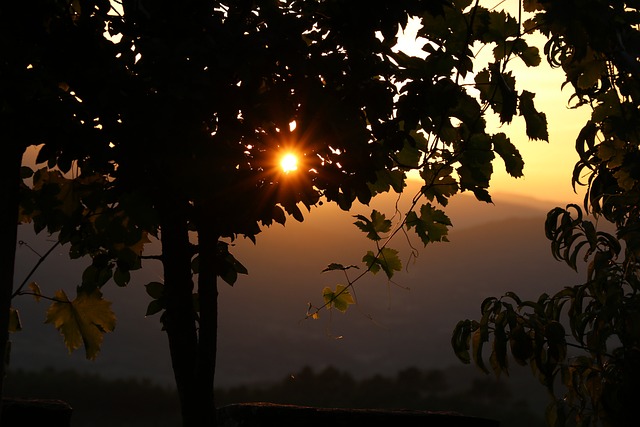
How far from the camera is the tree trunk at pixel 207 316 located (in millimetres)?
4273

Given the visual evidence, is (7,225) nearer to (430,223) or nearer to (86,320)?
(86,320)

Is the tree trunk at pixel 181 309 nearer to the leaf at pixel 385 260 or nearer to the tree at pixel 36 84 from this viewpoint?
the tree at pixel 36 84

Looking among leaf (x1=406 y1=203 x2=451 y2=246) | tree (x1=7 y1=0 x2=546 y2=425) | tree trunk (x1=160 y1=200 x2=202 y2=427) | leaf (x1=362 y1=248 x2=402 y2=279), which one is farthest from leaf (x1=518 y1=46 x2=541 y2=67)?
tree trunk (x1=160 y1=200 x2=202 y2=427)

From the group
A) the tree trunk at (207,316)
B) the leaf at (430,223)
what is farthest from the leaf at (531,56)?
the tree trunk at (207,316)

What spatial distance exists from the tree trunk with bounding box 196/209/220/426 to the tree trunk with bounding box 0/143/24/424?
0.95m

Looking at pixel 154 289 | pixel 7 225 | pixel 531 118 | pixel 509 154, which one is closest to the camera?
pixel 7 225

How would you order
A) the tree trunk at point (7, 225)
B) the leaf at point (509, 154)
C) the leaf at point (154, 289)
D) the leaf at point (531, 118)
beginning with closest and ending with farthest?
1. the tree trunk at point (7, 225)
2. the leaf at point (531, 118)
3. the leaf at point (509, 154)
4. the leaf at point (154, 289)

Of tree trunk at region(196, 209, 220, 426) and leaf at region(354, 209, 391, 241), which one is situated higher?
leaf at region(354, 209, 391, 241)

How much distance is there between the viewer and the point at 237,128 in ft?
12.9

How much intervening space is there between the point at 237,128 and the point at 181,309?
109 centimetres

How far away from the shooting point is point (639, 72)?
13.7 ft

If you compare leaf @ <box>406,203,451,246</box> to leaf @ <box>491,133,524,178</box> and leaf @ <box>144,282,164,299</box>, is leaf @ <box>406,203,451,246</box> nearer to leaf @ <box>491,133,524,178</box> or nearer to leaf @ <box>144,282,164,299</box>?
leaf @ <box>491,133,524,178</box>

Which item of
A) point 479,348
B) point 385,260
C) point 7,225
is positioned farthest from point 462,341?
point 7,225

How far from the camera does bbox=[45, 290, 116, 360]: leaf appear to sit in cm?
475
